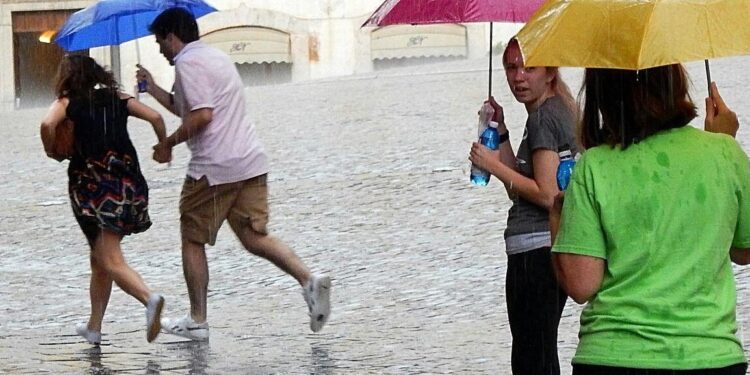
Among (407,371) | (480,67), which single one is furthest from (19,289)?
(480,67)

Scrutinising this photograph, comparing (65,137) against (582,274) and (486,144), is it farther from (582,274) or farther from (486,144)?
(582,274)

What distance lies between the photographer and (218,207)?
6.85 m

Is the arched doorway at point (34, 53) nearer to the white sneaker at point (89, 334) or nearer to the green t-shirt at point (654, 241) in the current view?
the white sneaker at point (89, 334)

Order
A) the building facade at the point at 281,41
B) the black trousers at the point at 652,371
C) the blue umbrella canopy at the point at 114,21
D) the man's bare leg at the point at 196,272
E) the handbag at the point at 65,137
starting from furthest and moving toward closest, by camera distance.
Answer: the building facade at the point at 281,41
the blue umbrella canopy at the point at 114,21
the man's bare leg at the point at 196,272
the handbag at the point at 65,137
the black trousers at the point at 652,371

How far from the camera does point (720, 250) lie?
3.13m

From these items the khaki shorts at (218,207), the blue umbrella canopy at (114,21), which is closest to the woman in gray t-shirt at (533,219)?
the khaki shorts at (218,207)

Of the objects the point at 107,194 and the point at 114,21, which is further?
the point at 114,21

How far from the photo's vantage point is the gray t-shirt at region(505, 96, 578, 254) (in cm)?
445

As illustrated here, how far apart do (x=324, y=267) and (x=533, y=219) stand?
14.7 feet

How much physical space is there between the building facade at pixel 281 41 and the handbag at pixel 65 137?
23.5 m

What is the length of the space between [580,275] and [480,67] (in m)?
20.8

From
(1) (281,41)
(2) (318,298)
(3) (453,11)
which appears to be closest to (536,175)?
(3) (453,11)

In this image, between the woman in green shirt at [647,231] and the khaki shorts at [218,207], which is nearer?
the woman in green shirt at [647,231]

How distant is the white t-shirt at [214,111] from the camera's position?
676cm
